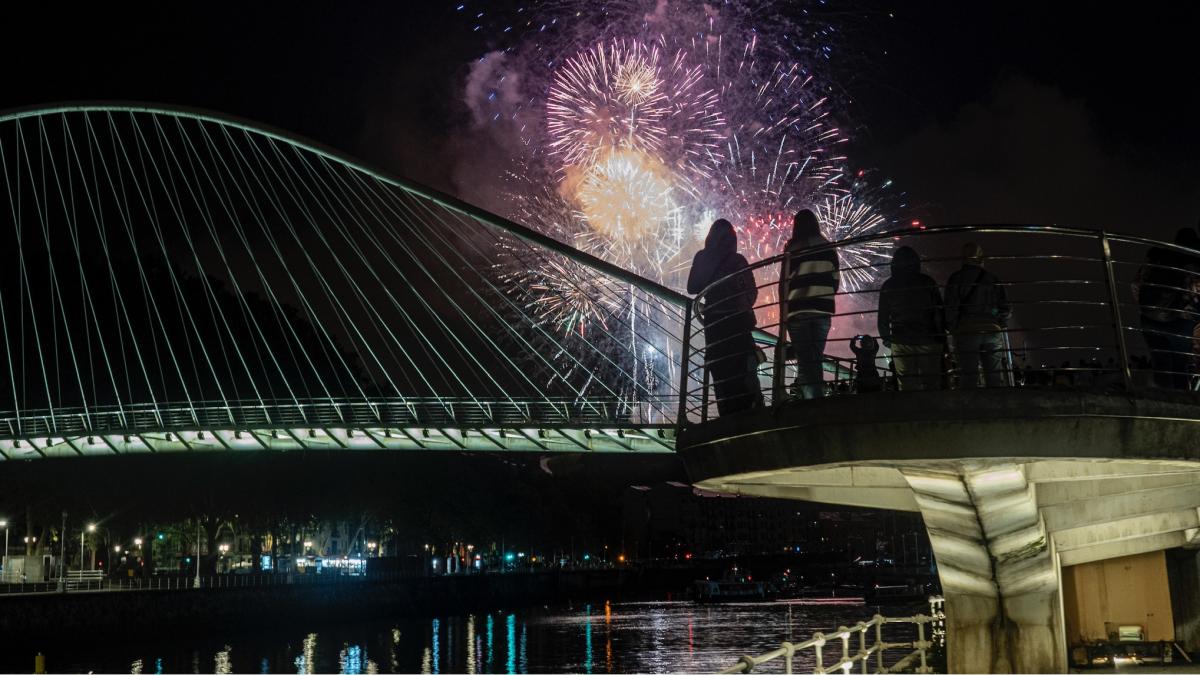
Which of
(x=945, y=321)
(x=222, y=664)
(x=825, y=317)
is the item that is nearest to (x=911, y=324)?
(x=945, y=321)

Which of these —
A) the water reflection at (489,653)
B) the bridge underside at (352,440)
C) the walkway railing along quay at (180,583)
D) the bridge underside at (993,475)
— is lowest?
the water reflection at (489,653)

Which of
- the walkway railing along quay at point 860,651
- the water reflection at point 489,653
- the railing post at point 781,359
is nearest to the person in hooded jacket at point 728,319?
the railing post at point 781,359

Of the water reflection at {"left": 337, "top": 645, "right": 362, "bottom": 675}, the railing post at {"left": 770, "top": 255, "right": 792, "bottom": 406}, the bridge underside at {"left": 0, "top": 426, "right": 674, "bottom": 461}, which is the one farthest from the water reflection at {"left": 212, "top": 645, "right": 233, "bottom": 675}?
the railing post at {"left": 770, "top": 255, "right": 792, "bottom": 406}

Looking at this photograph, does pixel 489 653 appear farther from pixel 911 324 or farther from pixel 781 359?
pixel 911 324

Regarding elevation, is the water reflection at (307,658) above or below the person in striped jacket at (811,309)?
below

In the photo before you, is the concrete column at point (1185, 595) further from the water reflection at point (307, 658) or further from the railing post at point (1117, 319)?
the water reflection at point (307, 658)

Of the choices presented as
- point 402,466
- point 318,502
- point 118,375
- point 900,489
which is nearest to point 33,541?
point 118,375

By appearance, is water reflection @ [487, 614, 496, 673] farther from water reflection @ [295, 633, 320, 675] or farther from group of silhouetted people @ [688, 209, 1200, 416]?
group of silhouetted people @ [688, 209, 1200, 416]
